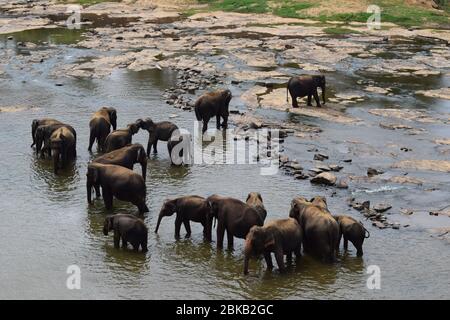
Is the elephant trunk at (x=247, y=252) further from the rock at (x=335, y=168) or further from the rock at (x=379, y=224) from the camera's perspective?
the rock at (x=335, y=168)

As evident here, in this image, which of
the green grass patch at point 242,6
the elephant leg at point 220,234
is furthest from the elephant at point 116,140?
the green grass patch at point 242,6

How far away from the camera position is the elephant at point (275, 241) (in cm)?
Answer: 1157

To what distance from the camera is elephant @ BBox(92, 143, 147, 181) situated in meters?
15.4

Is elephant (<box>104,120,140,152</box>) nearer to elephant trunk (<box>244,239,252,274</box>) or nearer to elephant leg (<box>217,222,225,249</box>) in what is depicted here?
elephant leg (<box>217,222,225,249</box>)

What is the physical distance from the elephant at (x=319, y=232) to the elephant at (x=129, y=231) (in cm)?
277

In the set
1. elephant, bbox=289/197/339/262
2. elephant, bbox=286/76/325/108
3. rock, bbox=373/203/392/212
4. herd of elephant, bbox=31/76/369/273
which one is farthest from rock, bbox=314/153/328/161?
elephant, bbox=289/197/339/262

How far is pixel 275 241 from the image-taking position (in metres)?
11.7

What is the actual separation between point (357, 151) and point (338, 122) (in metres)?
2.89

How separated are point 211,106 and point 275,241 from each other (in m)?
8.95

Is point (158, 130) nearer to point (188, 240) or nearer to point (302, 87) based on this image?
point (188, 240)

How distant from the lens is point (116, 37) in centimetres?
3656

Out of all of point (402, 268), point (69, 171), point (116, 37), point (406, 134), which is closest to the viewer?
point (402, 268)
